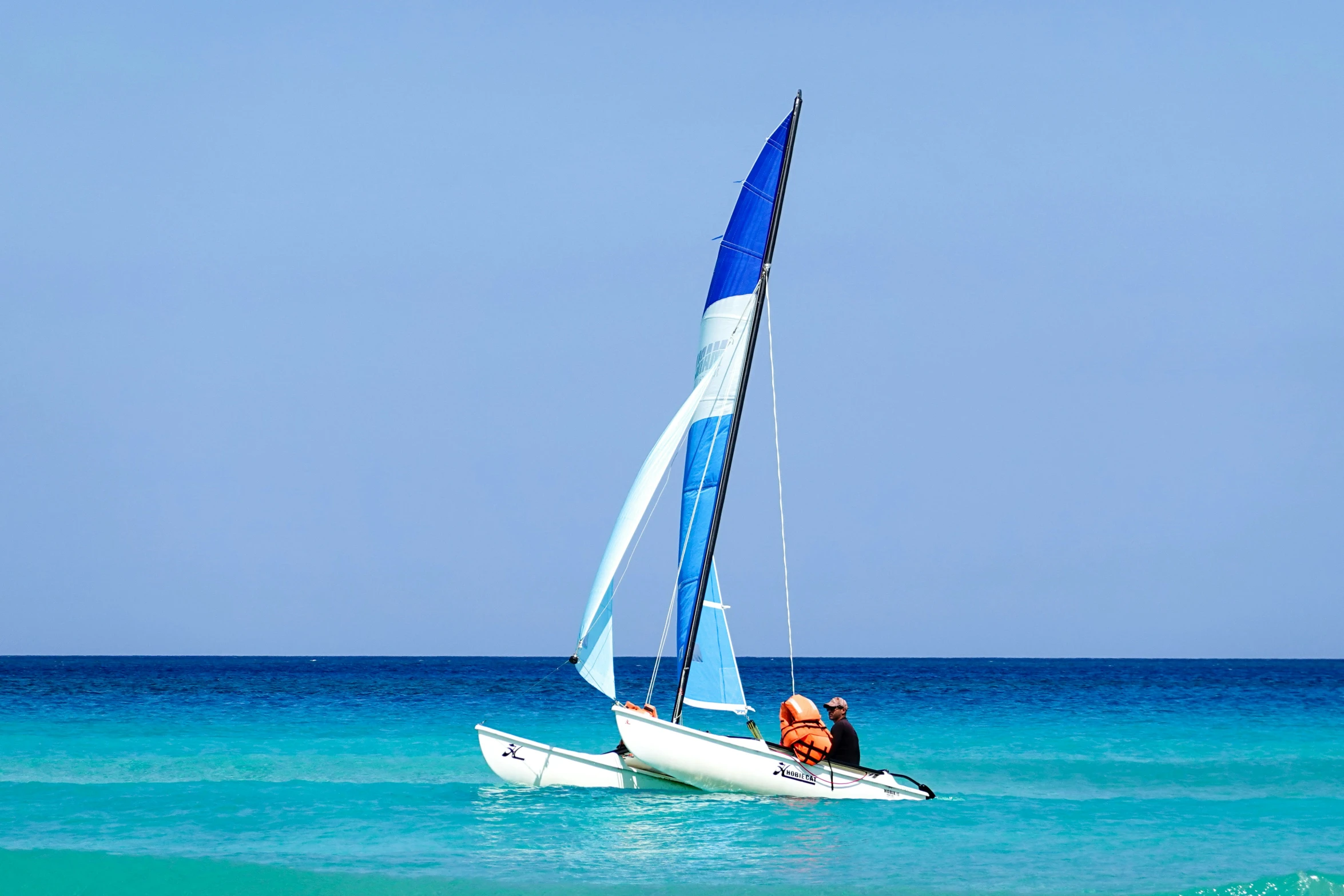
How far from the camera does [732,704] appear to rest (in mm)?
16281

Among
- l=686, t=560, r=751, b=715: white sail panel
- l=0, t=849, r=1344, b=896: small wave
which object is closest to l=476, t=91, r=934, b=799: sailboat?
l=686, t=560, r=751, b=715: white sail panel

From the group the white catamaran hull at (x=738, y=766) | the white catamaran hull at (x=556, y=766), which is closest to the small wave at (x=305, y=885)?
the white catamaran hull at (x=738, y=766)

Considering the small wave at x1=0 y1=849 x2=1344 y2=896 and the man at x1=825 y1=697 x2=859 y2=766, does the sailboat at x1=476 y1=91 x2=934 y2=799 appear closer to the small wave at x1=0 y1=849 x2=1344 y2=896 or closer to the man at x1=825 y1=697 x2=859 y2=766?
the man at x1=825 y1=697 x2=859 y2=766

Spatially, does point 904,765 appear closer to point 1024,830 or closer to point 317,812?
point 1024,830

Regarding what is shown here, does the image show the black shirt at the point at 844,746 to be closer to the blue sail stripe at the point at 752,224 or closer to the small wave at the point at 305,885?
the small wave at the point at 305,885

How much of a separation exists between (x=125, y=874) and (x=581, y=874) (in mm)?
4432

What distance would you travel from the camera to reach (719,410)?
1658 cm

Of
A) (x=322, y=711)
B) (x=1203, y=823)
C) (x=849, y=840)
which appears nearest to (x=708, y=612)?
(x=849, y=840)

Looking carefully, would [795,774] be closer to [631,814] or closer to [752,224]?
[631,814]

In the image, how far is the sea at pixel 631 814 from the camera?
39.9 feet

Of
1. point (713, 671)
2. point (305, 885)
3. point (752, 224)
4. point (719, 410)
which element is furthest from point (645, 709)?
point (752, 224)

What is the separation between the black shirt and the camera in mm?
15461

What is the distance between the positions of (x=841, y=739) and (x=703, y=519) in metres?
3.25

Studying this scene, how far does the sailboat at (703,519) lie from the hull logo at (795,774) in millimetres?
379
